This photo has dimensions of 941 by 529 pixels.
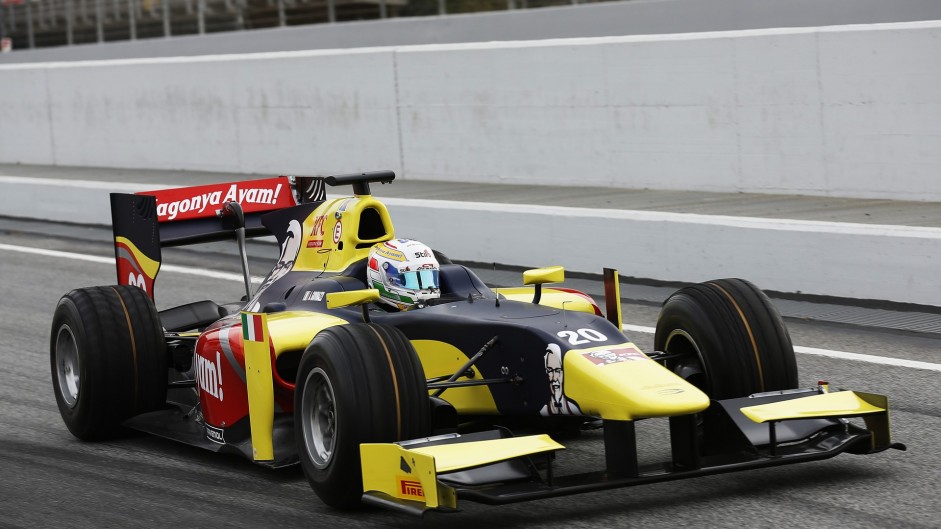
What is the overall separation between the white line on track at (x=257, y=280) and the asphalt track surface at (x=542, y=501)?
10 cm

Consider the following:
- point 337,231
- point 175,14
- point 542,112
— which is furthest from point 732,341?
point 175,14

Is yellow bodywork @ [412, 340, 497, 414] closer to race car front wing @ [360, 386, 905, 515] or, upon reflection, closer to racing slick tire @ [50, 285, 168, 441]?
race car front wing @ [360, 386, 905, 515]

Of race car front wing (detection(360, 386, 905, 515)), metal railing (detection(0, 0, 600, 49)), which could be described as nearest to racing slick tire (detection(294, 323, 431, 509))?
race car front wing (detection(360, 386, 905, 515))

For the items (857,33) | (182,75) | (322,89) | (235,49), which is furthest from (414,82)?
(235,49)

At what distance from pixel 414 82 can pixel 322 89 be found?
165 centimetres

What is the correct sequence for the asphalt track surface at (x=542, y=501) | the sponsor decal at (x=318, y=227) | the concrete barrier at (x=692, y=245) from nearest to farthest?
1. the asphalt track surface at (x=542, y=501)
2. the sponsor decal at (x=318, y=227)
3. the concrete barrier at (x=692, y=245)

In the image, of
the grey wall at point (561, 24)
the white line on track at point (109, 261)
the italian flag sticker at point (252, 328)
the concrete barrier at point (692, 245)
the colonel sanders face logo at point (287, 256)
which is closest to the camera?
the italian flag sticker at point (252, 328)

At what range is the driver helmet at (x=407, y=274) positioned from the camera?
7043mm

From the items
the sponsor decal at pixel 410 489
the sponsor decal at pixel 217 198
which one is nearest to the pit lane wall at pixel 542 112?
the sponsor decal at pixel 217 198

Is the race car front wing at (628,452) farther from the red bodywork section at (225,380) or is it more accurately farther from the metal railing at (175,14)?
the metal railing at (175,14)

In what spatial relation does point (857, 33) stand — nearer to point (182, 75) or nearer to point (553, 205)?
point (553, 205)

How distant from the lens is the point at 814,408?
19.9 feet

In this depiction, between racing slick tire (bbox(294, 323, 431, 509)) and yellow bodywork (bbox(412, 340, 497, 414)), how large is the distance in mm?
472

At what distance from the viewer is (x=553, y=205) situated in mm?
13953
